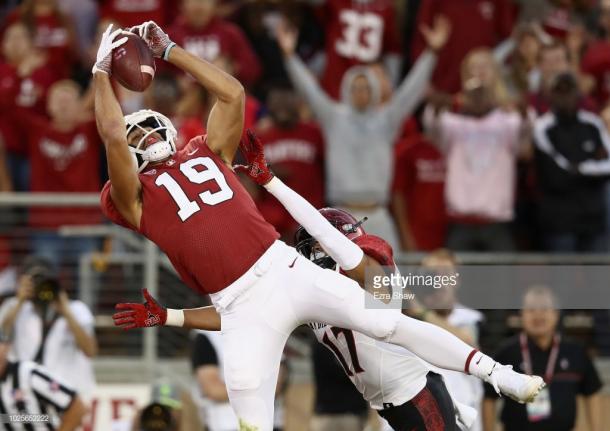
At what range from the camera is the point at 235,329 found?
7.43 meters

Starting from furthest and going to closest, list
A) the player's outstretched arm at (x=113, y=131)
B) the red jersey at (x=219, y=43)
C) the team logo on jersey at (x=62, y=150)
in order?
1. the red jersey at (x=219, y=43)
2. the team logo on jersey at (x=62, y=150)
3. the player's outstretched arm at (x=113, y=131)

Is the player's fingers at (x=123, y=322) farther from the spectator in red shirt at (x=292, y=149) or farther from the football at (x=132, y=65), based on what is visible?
the spectator in red shirt at (x=292, y=149)

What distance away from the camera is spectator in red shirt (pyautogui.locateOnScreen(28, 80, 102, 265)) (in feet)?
38.0

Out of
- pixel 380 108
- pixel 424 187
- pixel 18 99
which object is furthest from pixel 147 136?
pixel 18 99

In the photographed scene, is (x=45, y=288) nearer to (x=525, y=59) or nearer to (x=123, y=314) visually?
(x=123, y=314)

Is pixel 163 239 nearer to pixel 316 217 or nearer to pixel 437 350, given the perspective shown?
pixel 316 217

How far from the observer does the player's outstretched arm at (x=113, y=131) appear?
7336 mm

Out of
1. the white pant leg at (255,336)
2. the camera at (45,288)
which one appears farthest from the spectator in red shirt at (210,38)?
the white pant leg at (255,336)

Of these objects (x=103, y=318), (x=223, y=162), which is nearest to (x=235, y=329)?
(x=223, y=162)

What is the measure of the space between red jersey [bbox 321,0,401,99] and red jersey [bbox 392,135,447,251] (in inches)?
35.1

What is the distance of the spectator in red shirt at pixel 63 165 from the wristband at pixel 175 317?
3884mm

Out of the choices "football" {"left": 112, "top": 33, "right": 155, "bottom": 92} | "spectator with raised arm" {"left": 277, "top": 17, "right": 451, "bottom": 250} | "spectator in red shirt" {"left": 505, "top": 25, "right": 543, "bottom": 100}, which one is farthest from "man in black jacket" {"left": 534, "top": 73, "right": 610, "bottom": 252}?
"football" {"left": 112, "top": 33, "right": 155, "bottom": 92}

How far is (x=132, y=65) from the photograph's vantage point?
7.33m

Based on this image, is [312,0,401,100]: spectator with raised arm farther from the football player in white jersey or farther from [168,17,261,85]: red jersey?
the football player in white jersey
